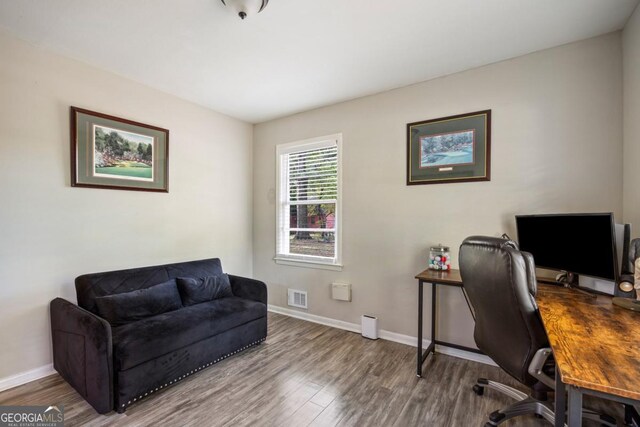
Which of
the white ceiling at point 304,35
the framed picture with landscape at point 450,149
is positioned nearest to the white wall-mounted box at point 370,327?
the framed picture with landscape at point 450,149

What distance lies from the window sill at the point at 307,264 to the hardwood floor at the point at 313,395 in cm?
95

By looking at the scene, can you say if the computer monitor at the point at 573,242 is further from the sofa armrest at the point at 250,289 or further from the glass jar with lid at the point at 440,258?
the sofa armrest at the point at 250,289

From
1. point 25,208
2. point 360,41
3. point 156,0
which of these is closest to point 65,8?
point 156,0

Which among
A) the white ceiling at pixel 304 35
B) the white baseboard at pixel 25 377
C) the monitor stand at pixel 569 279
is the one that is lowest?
the white baseboard at pixel 25 377

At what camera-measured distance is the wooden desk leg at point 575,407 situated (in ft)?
3.11

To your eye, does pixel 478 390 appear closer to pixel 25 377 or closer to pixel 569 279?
pixel 569 279

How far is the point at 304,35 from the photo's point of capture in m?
2.14

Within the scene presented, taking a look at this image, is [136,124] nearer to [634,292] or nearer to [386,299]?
[386,299]

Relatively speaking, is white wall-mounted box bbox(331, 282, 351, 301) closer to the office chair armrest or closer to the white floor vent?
the white floor vent

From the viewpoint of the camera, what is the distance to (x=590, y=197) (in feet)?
7.14

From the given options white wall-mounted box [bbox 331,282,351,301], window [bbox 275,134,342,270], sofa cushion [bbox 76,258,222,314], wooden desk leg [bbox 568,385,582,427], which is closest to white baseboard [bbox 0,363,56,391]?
sofa cushion [bbox 76,258,222,314]

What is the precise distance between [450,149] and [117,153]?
10.4 feet

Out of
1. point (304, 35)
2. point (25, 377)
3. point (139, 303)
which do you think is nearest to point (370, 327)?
point (139, 303)

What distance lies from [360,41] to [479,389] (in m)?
2.72
